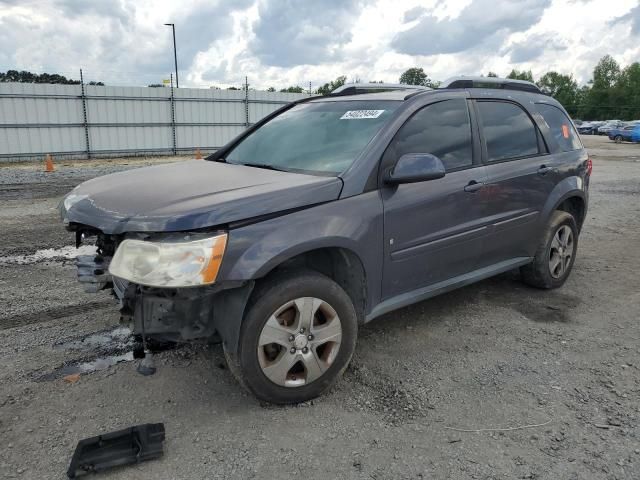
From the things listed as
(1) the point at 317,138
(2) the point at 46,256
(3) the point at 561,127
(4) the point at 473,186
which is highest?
(3) the point at 561,127

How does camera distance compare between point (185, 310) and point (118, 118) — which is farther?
point (118, 118)

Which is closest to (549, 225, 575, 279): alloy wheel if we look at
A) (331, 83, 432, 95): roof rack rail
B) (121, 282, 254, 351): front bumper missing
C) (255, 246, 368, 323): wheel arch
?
(331, 83, 432, 95): roof rack rail

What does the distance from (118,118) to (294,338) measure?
20069mm

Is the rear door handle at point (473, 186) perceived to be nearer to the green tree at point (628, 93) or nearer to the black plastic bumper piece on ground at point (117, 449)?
the black plastic bumper piece on ground at point (117, 449)

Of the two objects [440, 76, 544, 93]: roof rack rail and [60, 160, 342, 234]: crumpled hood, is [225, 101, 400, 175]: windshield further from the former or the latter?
[440, 76, 544, 93]: roof rack rail

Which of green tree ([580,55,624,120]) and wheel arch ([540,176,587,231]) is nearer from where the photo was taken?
wheel arch ([540,176,587,231])

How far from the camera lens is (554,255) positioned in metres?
4.85

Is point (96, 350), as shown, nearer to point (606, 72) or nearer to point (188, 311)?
point (188, 311)

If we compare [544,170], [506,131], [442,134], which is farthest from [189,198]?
[544,170]

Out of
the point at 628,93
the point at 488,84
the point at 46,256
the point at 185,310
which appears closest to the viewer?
the point at 185,310

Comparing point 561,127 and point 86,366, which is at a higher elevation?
point 561,127

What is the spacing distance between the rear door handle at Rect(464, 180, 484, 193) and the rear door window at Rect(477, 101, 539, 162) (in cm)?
A: 31

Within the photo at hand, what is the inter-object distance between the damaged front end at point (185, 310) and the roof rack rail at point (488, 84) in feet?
8.04

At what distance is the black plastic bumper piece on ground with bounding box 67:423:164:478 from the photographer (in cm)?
241
